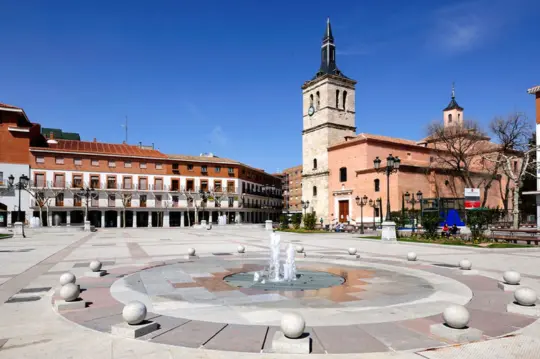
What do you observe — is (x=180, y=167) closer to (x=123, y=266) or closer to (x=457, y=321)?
(x=123, y=266)

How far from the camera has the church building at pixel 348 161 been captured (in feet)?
140

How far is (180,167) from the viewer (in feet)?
186

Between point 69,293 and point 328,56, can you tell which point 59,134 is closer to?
point 328,56

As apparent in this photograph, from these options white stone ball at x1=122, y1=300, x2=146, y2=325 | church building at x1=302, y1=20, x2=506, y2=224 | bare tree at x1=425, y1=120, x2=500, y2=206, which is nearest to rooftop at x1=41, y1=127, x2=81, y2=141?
church building at x1=302, y1=20, x2=506, y2=224

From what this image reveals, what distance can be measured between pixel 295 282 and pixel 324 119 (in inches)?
1703

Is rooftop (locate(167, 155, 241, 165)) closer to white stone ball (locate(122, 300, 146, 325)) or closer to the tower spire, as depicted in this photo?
the tower spire

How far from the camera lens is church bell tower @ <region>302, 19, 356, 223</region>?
4978 centimetres

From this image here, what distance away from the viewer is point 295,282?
8.45 meters

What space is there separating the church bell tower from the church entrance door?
81.6 inches

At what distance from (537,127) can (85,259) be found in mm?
34551

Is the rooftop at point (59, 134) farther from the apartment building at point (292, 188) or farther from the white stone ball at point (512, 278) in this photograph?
the white stone ball at point (512, 278)

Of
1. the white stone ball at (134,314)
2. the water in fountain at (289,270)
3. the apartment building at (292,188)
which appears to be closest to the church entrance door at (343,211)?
the water in fountain at (289,270)

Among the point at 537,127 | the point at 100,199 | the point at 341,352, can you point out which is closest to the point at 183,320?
the point at 341,352

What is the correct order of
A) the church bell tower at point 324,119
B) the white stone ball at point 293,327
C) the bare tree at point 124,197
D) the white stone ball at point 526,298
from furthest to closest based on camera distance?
the bare tree at point 124,197
the church bell tower at point 324,119
the white stone ball at point 526,298
the white stone ball at point 293,327
